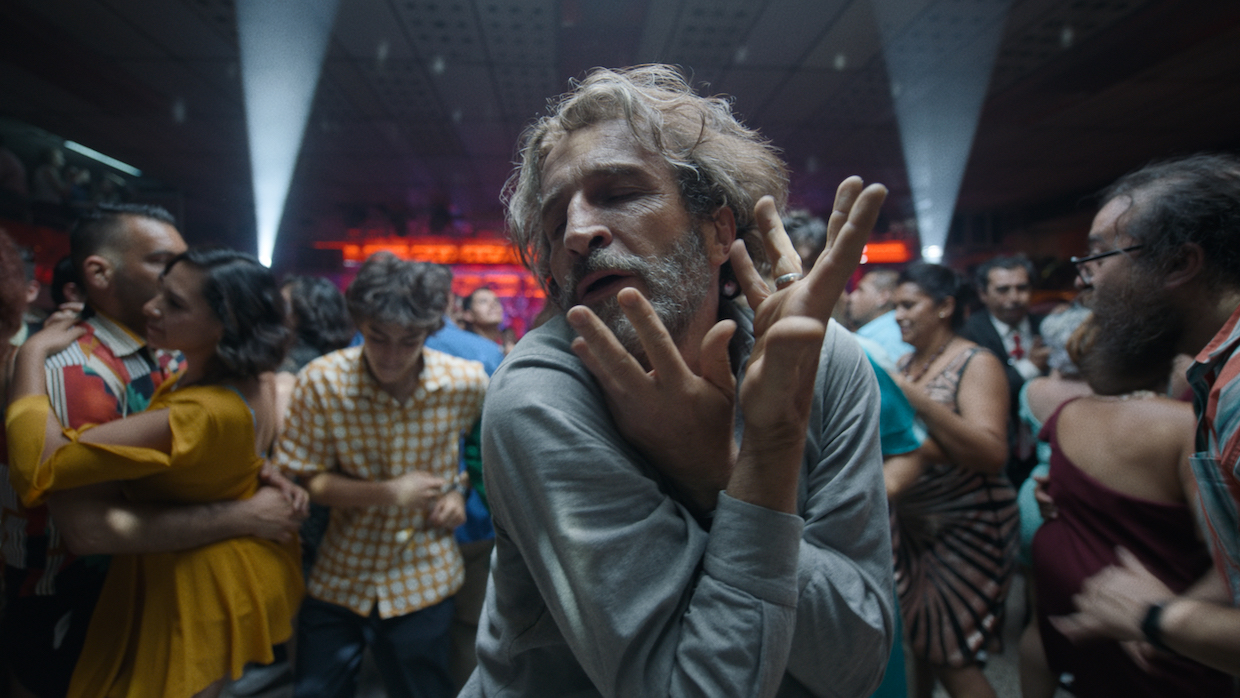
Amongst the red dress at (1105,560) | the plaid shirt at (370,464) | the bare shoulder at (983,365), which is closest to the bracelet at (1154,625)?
the red dress at (1105,560)

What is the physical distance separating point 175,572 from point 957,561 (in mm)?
→ 2672

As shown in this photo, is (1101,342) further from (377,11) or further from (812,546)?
(377,11)

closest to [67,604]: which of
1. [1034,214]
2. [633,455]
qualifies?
[633,455]

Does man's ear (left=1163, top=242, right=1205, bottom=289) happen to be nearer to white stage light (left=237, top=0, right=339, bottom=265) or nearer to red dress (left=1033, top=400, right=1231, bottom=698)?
red dress (left=1033, top=400, right=1231, bottom=698)

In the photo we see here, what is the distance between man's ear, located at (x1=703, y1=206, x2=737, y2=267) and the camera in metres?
1.06

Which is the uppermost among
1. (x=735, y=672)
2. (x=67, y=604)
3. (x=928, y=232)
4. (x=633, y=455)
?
(x=928, y=232)

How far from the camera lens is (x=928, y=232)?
8.80m

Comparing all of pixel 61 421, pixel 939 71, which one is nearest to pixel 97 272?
pixel 61 421

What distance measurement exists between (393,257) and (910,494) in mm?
2251

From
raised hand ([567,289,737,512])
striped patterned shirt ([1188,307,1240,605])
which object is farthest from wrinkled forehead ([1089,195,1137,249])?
raised hand ([567,289,737,512])

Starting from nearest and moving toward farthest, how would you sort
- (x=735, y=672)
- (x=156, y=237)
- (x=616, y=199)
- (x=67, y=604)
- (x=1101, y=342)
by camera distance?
(x=735, y=672) < (x=616, y=199) < (x=1101, y=342) < (x=67, y=604) < (x=156, y=237)

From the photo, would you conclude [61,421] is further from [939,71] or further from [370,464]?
[939,71]

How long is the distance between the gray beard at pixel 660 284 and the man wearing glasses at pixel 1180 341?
86 centimetres

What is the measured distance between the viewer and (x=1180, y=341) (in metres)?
1.34
